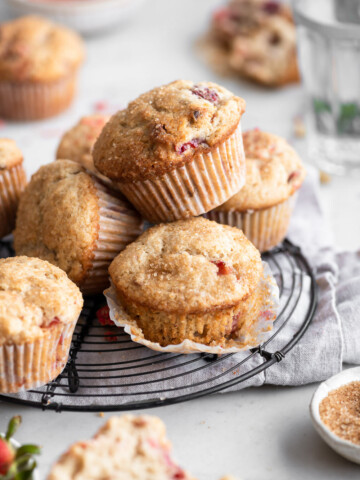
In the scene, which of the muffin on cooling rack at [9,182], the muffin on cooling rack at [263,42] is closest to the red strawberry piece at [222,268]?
the muffin on cooling rack at [9,182]

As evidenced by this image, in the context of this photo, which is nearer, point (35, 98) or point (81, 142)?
point (81, 142)

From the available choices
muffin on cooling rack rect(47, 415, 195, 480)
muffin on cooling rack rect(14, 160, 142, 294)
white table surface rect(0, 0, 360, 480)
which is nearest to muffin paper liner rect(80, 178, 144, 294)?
muffin on cooling rack rect(14, 160, 142, 294)

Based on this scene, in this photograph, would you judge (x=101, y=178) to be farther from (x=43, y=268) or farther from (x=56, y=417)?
(x=56, y=417)

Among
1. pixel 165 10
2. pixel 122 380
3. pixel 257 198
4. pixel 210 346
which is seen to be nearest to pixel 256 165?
pixel 257 198

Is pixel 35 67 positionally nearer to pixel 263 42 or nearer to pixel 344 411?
pixel 263 42

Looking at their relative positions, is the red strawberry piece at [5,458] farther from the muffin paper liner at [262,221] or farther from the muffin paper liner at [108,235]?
the muffin paper liner at [262,221]

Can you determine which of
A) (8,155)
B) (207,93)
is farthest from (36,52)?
(207,93)
